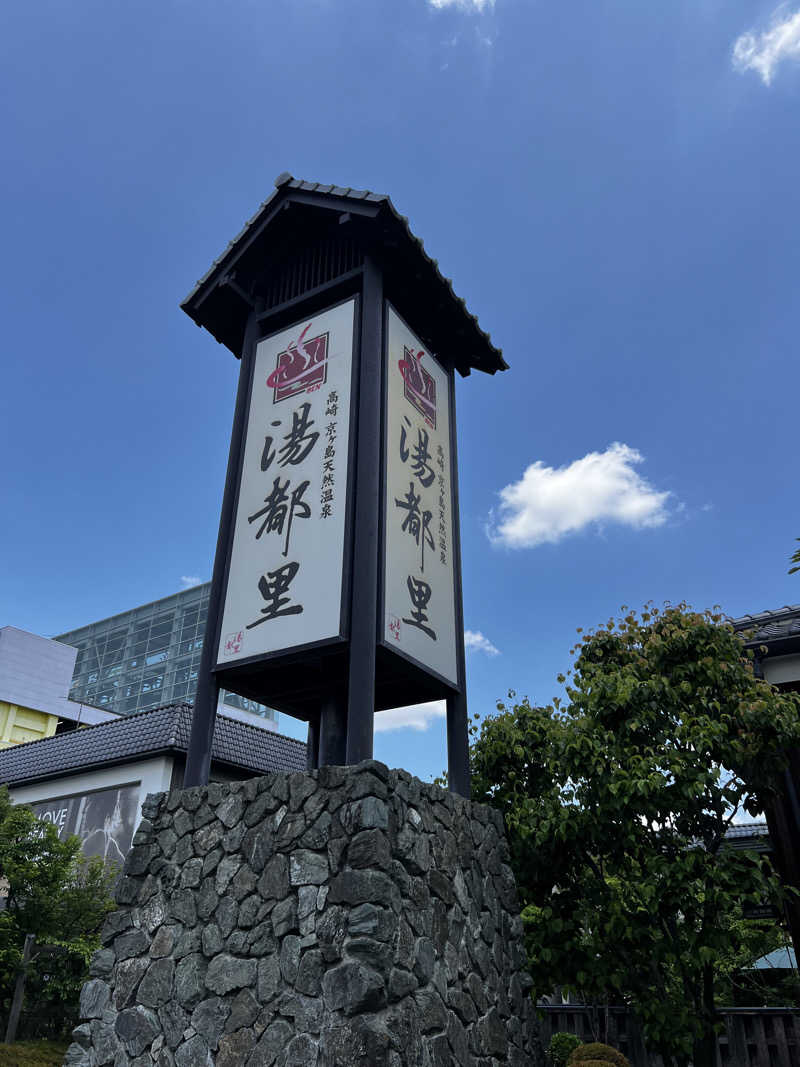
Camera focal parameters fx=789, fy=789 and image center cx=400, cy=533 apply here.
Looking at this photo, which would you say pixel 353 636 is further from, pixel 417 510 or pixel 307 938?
pixel 307 938

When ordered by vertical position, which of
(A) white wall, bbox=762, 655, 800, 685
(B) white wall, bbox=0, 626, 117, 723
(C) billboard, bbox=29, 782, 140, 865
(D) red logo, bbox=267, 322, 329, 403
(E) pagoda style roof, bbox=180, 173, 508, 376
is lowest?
(C) billboard, bbox=29, 782, 140, 865

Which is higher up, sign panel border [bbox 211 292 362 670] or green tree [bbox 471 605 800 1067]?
sign panel border [bbox 211 292 362 670]

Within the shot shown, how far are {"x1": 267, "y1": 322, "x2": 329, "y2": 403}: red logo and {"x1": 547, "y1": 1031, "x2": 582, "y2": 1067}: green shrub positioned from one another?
1164cm

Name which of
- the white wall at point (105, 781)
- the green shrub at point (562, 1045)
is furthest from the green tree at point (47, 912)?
the green shrub at point (562, 1045)

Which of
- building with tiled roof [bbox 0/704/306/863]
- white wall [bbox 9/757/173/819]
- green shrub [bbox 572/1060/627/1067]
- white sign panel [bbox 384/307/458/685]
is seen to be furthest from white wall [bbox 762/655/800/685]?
white wall [bbox 9/757/173/819]

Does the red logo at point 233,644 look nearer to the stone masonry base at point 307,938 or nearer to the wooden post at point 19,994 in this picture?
the stone masonry base at point 307,938

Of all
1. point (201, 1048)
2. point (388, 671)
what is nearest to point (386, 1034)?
point (201, 1048)

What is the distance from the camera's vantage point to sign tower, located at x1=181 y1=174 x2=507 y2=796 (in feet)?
27.5

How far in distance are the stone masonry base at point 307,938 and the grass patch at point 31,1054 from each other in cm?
443

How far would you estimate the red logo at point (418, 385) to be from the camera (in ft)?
33.5

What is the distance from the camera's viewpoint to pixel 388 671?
29.2 ft

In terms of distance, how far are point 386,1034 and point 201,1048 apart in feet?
5.95

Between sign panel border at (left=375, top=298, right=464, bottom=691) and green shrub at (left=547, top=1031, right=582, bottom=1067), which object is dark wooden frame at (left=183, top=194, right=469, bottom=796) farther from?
green shrub at (left=547, top=1031, right=582, bottom=1067)

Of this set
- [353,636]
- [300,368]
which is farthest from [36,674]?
[353,636]
